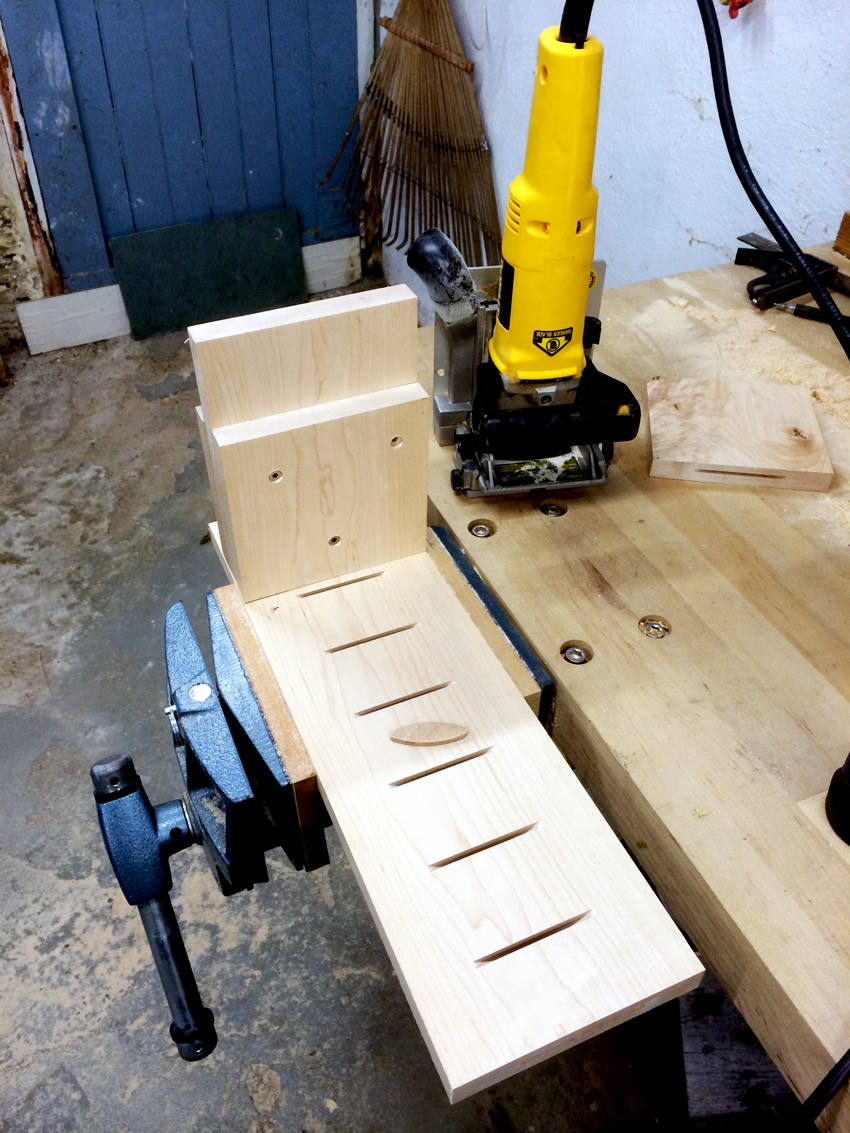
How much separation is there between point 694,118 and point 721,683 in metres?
1.28

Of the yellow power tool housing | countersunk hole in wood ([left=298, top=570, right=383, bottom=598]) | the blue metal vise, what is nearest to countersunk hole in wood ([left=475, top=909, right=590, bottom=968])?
the blue metal vise

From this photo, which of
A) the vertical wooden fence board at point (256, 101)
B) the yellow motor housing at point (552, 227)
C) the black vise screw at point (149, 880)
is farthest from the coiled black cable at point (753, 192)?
the vertical wooden fence board at point (256, 101)

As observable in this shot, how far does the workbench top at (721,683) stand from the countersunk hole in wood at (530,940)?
4.4 inches

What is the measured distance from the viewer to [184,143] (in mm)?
2643

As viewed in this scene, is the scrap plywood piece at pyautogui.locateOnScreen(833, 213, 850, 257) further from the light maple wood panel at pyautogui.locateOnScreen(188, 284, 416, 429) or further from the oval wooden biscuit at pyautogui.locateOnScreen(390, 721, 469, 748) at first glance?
the oval wooden biscuit at pyautogui.locateOnScreen(390, 721, 469, 748)

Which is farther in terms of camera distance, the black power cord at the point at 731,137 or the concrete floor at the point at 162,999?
the concrete floor at the point at 162,999

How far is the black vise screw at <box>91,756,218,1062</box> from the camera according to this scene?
723mm

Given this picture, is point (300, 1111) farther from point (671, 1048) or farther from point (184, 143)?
point (184, 143)

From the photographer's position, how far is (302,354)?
0.73 meters

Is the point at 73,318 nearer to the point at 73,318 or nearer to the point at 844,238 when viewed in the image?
the point at 73,318

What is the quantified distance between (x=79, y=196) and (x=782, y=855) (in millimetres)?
2717

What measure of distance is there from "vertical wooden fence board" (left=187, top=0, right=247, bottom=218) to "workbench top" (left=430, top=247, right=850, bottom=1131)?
6.61ft

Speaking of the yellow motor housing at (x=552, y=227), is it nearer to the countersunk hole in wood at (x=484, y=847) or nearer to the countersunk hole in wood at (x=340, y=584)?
the countersunk hole in wood at (x=340, y=584)

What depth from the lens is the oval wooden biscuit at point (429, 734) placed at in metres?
0.72
